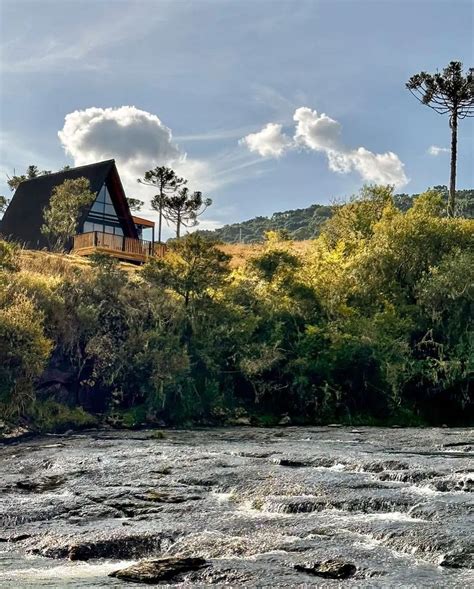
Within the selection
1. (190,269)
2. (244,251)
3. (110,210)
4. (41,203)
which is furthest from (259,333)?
(41,203)

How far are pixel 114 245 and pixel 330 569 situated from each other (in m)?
50.4

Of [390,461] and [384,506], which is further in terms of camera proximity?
[390,461]

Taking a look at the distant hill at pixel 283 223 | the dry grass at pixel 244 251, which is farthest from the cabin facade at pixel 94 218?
the distant hill at pixel 283 223

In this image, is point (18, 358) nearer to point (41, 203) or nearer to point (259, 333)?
point (259, 333)

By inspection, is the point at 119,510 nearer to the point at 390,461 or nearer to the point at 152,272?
the point at 390,461

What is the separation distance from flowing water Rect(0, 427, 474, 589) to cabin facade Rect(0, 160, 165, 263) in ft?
118

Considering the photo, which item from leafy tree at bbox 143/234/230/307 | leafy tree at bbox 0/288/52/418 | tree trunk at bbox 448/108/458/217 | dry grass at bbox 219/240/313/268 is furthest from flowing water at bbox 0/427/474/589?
tree trunk at bbox 448/108/458/217

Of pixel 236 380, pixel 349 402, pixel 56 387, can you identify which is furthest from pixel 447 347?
pixel 56 387

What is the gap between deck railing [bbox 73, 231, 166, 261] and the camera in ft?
187

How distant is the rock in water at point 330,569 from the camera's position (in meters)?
10.9

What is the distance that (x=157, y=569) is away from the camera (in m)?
11.2

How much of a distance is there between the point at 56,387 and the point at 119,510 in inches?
773

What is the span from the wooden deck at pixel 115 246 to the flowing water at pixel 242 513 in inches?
1327

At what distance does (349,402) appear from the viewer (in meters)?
37.0
